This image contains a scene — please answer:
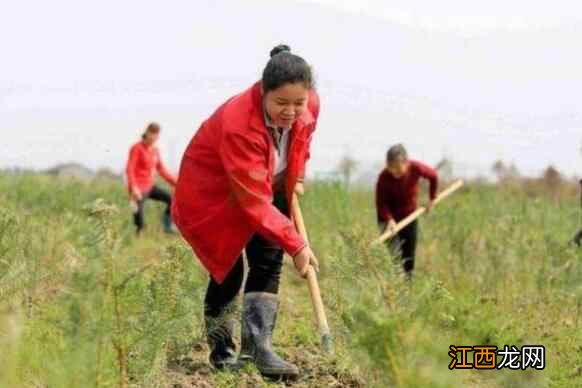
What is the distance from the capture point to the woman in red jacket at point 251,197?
13.5 feet

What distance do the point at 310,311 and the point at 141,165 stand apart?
5132 mm

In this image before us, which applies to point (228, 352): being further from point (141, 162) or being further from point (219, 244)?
point (141, 162)

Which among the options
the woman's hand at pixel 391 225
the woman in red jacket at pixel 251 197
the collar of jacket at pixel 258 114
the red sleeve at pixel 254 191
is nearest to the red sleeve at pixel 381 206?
the woman's hand at pixel 391 225

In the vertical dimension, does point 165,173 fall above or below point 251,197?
above

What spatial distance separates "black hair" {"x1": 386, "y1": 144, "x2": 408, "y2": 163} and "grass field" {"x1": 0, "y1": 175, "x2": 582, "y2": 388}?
32.1 inches

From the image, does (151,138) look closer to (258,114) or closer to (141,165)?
(141,165)

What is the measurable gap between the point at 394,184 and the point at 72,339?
19.6ft

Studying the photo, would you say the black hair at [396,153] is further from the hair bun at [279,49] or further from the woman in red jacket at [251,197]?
the hair bun at [279,49]

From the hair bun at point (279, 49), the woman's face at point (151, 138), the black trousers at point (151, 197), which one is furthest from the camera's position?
the black trousers at point (151, 197)

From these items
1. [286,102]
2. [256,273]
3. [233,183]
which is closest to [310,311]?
[256,273]

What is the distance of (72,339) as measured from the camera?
261cm

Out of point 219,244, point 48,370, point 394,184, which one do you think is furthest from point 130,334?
point 394,184

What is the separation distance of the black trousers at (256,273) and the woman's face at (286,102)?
0.59 m

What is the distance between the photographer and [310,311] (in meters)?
6.97
